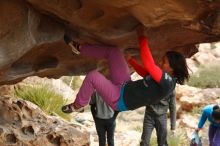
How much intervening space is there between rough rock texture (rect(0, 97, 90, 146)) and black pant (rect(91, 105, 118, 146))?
0.27 metres

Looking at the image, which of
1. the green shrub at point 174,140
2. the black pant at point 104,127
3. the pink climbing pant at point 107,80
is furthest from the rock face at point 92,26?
the green shrub at point 174,140

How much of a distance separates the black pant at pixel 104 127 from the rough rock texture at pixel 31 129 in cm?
27

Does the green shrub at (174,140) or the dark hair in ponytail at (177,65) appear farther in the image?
the green shrub at (174,140)

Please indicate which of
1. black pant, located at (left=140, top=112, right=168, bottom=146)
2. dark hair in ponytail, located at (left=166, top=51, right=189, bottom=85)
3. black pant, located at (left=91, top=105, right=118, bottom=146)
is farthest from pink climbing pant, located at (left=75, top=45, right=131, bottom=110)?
black pant, located at (left=140, top=112, right=168, bottom=146)

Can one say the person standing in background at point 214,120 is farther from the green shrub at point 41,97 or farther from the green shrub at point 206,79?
the green shrub at point 206,79

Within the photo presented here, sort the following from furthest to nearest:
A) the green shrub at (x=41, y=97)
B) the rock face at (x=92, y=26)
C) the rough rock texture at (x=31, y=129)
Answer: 1. the green shrub at (x=41, y=97)
2. the rough rock texture at (x=31, y=129)
3. the rock face at (x=92, y=26)

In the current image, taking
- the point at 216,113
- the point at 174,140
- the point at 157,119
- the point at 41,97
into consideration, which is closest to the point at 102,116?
the point at 157,119

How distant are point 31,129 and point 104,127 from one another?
3.87ft

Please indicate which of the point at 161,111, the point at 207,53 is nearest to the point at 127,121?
the point at 161,111

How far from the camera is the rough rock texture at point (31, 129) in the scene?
7.00m

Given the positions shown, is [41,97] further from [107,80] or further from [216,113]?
[107,80]

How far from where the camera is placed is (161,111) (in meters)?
7.81

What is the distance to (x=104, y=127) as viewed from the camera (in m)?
7.79

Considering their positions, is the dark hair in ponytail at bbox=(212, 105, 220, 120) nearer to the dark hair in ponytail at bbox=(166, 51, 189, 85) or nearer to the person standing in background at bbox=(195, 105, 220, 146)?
the person standing in background at bbox=(195, 105, 220, 146)
